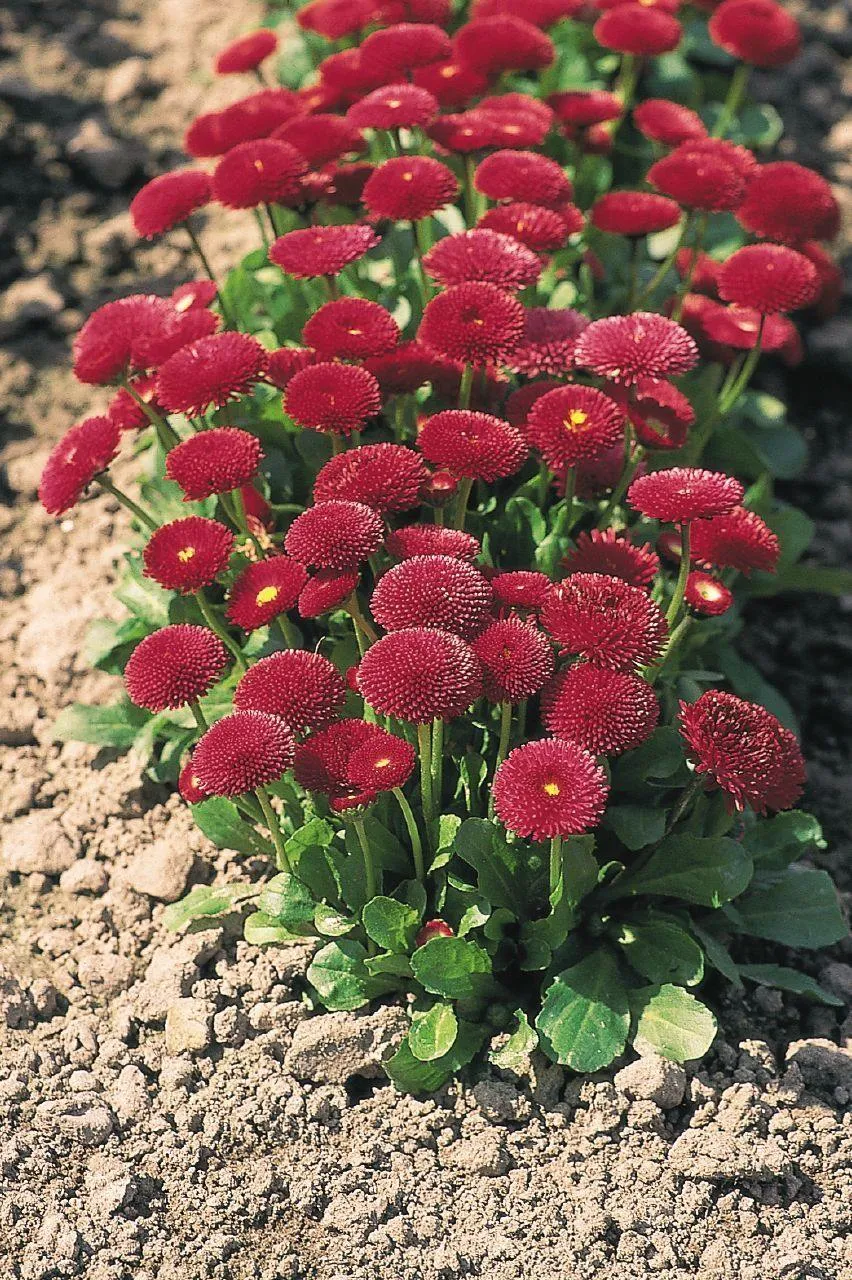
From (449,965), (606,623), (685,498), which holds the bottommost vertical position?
(449,965)

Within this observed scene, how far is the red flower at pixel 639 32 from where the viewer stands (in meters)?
5.14

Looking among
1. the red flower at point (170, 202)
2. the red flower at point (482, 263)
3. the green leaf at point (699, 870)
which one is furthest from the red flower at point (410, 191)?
the green leaf at point (699, 870)

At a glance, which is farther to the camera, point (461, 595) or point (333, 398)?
point (333, 398)

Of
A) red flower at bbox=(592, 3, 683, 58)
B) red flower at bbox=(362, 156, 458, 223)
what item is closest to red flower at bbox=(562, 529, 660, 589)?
red flower at bbox=(362, 156, 458, 223)

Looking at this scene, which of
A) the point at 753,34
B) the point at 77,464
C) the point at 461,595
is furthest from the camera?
the point at 753,34

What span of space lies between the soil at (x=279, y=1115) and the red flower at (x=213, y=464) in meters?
1.06

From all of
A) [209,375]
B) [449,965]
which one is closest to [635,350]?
[209,375]

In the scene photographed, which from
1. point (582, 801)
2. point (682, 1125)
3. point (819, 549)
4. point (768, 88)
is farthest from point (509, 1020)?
point (768, 88)

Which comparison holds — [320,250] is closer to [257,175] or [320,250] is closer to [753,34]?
[257,175]

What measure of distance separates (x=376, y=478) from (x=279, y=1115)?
1.49 metres

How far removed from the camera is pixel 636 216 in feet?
14.6

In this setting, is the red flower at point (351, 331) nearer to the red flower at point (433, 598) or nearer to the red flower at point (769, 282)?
the red flower at point (433, 598)

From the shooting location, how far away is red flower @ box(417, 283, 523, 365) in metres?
3.68

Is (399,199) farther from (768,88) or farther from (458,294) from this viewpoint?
(768,88)
